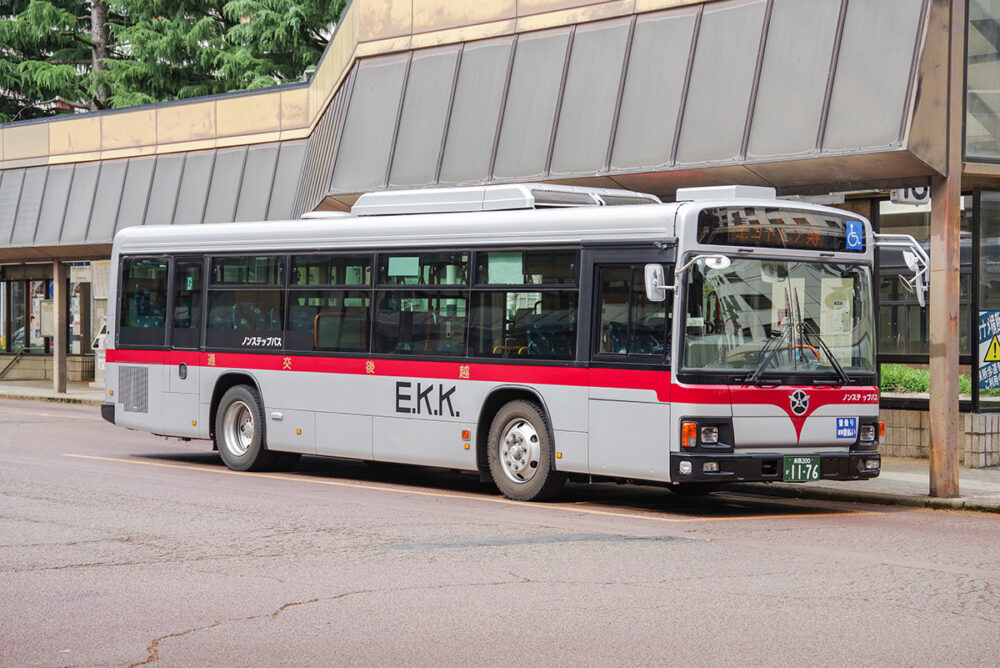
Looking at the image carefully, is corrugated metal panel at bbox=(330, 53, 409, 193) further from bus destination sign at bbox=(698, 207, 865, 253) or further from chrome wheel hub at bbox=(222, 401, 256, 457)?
→ bus destination sign at bbox=(698, 207, 865, 253)

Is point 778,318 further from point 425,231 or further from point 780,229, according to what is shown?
point 425,231

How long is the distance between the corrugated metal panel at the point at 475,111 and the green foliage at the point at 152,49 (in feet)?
80.2

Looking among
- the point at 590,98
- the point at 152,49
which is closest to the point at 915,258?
the point at 590,98

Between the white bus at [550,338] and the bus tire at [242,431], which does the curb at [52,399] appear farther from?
the white bus at [550,338]

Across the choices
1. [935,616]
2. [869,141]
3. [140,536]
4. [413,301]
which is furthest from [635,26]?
[935,616]

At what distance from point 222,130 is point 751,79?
1613 centimetres

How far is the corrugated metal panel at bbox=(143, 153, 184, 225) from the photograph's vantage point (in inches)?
1264

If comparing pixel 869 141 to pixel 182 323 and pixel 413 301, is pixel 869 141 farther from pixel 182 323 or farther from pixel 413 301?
pixel 182 323

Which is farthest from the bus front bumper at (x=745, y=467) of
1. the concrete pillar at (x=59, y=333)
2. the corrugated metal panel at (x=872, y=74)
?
the concrete pillar at (x=59, y=333)

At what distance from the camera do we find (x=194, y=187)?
1241 inches

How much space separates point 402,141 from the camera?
22984mm

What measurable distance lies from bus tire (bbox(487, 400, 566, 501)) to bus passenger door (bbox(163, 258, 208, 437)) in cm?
508

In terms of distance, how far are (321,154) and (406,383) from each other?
11.4m

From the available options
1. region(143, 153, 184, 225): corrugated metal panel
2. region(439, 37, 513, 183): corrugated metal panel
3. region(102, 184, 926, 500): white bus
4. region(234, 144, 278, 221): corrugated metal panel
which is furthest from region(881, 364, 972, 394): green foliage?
region(143, 153, 184, 225): corrugated metal panel
